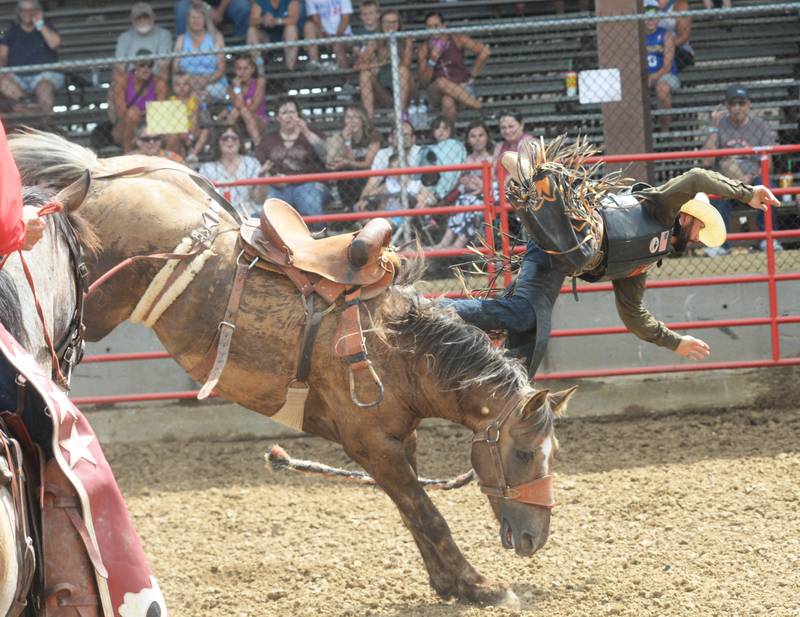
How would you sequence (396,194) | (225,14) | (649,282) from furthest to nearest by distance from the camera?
(225,14) → (396,194) → (649,282)

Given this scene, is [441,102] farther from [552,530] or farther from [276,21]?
[552,530]

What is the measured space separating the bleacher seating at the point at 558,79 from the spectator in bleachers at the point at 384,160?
0.76 metres

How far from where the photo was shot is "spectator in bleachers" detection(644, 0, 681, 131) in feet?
31.7

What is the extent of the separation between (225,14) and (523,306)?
6.88 meters

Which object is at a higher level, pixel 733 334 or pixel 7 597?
pixel 7 597

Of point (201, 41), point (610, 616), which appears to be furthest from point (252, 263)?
point (201, 41)

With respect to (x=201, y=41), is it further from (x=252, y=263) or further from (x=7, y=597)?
(x=7, y=597)

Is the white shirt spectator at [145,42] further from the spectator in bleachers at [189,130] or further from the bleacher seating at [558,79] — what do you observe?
the spectator in bleachers at [189,130]

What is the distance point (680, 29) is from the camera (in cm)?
983

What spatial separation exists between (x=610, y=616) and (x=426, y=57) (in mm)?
6259

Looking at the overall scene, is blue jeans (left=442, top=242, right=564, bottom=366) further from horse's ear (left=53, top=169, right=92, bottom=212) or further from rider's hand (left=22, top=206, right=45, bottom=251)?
rider's hand (left=22, top=206, right=45, bottom=251)

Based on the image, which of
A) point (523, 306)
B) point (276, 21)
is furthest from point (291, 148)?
point (523, 306)

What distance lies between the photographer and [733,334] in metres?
7.53

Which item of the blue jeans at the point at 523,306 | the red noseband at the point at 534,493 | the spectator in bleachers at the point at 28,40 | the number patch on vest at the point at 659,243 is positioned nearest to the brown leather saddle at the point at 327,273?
the blue jeans at the point at 523,306
